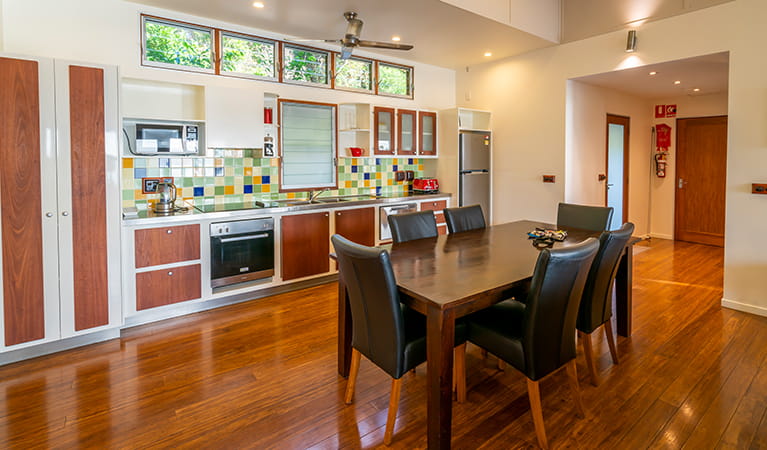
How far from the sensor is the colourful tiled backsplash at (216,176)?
3.72m

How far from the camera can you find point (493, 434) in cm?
200

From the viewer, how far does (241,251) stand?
3840 mm

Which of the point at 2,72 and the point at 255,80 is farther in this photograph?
the point at 255,80

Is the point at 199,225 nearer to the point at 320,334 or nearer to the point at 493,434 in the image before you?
the point at 320,334

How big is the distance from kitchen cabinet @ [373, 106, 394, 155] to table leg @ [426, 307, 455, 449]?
11.8ft

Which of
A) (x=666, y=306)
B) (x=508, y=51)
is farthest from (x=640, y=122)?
(x=666, y=306)

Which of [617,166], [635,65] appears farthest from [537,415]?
[617,166]

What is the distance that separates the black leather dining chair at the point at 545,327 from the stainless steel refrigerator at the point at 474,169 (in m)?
3.60

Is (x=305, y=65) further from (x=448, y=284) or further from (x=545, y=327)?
(x=545, y=327)

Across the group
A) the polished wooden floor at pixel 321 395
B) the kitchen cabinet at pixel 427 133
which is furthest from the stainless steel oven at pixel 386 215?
the polished wooden floor at pixel 321 395

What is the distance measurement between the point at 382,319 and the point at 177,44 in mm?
3469

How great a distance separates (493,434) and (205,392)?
1620 mm

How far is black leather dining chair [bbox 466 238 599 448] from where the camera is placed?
1.77m

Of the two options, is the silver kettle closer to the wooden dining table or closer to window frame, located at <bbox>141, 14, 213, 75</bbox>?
window frame, located at <bbox>141, 14, 213, 75</bbox>
